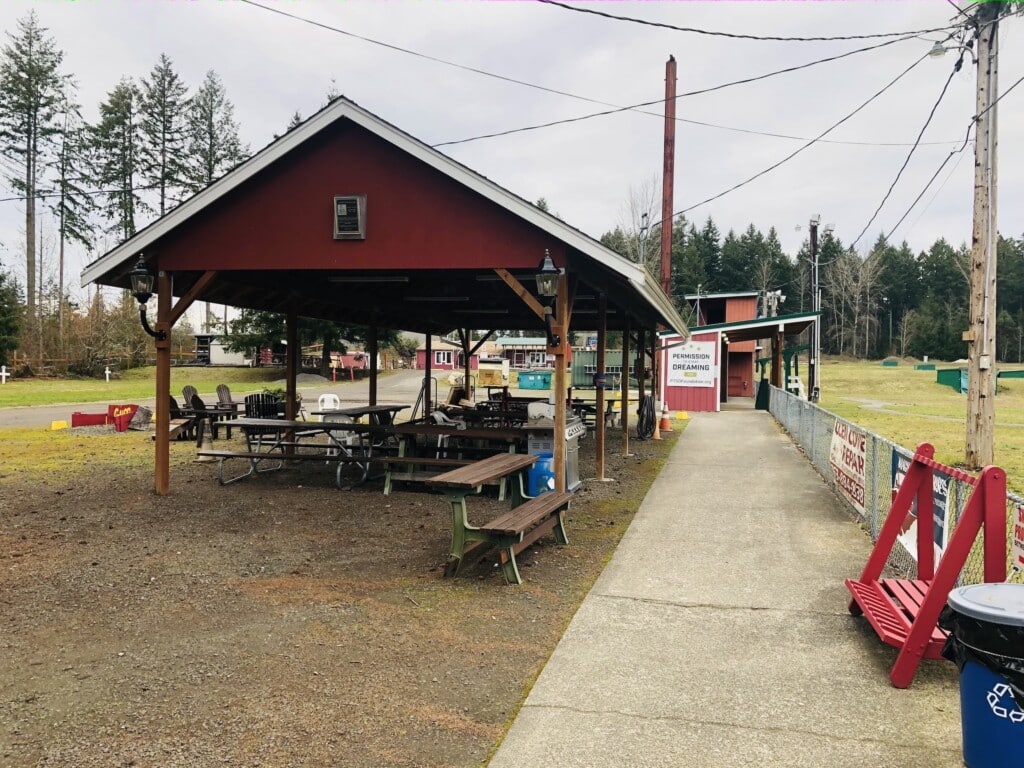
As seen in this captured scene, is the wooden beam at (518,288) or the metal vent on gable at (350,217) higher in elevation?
the metal vent on gable at (350,217)

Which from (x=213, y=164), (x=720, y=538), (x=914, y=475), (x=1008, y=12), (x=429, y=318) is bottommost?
(x=720, y=538)

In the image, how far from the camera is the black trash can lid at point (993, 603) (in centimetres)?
263

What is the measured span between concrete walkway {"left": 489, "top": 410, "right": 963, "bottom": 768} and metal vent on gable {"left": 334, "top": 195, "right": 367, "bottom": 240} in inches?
176

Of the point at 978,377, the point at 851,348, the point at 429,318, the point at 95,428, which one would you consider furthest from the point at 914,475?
the point at 851,348

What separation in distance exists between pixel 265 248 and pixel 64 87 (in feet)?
141

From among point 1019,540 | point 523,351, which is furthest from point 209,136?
point 1019,540

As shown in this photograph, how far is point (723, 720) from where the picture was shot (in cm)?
341

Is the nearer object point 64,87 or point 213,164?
point 64,87

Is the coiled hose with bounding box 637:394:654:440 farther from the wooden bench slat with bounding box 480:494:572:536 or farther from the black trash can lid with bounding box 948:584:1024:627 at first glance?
the black trash can lid with bounding box 948:584:1024:627

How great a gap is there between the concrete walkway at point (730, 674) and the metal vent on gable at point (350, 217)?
4.47 metres

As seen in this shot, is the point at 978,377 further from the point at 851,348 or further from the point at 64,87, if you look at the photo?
the point at 851,348

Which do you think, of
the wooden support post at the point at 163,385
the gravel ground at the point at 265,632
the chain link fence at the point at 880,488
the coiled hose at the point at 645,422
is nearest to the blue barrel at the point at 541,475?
the gravel ground at the point at 265,632

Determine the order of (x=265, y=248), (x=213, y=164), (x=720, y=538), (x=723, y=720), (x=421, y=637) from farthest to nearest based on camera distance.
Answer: (x=213, y=164)
(x=265, y=248)
(x=720, y=538)
(x=421, y=637)
(x=723, y=720)

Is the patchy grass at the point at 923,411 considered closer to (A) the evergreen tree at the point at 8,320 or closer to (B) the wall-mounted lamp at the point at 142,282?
(B) the wall-mounted lamp at the point at 142,282
